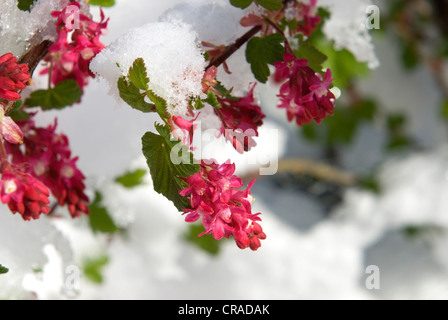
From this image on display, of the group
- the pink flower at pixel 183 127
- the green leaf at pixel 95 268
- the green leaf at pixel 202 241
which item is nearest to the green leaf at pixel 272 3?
the pink flower at pixel 183 127

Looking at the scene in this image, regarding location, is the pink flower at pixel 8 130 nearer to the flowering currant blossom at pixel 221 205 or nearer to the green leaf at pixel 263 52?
the flowering currant blossom at pixel 221 205

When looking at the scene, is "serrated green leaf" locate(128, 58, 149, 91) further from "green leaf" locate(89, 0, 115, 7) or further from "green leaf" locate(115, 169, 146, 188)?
"green leaf" locate(115, 169, 146, 188)

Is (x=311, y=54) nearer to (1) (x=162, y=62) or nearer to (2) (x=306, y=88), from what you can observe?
(2) (x=306, y=88)

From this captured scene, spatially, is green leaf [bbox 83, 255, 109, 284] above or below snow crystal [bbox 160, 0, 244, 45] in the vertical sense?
below

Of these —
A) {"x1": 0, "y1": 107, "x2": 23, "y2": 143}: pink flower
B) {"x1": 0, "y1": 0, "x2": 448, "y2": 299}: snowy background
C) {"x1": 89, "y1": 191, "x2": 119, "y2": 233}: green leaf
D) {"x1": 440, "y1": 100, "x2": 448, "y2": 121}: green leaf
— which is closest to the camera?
{"x1": 0, "y1": 107, "x2": 23, "y2": 143}: pink flower

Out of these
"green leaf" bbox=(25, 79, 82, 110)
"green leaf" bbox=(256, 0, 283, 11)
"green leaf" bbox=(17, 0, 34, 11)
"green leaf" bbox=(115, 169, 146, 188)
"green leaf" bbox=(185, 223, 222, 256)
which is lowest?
"green leaf" bbox=(25, 79, 82, 110)

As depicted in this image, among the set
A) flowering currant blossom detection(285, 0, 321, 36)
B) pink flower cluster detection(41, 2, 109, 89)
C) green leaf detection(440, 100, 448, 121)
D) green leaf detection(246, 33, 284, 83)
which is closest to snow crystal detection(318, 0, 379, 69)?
flowering currant blossom detection(285, 0, 321, 36)
